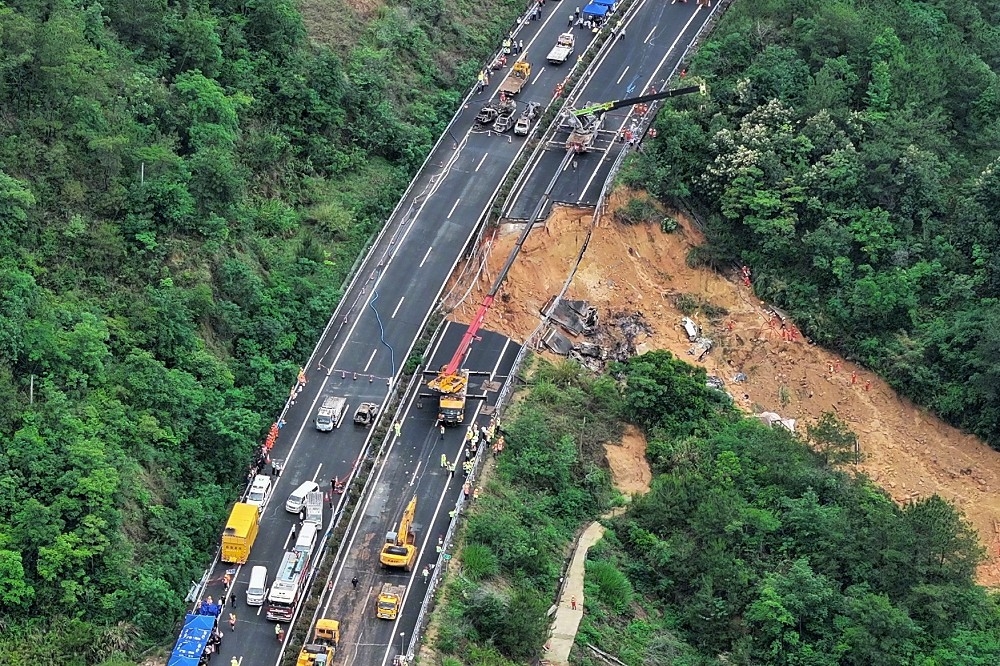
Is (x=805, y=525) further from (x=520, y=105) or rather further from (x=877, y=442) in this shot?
(x=520, y=105)

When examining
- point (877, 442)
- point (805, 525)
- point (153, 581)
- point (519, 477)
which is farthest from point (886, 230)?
point (153, 581)

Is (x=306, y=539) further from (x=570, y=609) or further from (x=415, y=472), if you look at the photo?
(x=570, y=609)

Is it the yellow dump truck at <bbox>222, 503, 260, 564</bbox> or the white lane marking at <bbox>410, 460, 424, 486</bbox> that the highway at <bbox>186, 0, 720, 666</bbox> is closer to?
the white lane marking at <bbox>410, 460, 424, 486</bbox>

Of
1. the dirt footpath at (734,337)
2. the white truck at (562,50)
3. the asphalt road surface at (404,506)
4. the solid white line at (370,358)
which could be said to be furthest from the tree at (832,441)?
the white truck at (562,50)

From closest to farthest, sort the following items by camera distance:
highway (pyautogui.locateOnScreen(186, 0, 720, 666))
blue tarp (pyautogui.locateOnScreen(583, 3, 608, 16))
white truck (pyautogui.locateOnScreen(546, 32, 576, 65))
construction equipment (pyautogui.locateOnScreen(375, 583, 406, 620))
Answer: construction equipment (pyautogui.locateOnScreen(375, 583, 406, 620)), highway (pyautogui.locateOnScreen(186, 0, 720, 666)), white truck (pyautogui.locateOnScreen(546, 32, 576, 65)), blue tarp (pyautogui.locateOnScreen(583, 3, 608, 16))

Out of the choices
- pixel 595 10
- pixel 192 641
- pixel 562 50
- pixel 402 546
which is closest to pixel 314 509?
pixel 402 546

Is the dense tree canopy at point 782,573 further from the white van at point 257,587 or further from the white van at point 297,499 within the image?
the white van at point 257,587

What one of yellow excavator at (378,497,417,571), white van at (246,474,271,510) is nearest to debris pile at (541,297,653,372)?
yellow excavator at (378,497,417,571)
